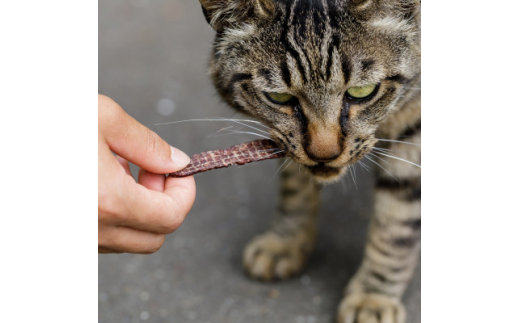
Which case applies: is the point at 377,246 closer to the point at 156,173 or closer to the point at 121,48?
the point at 156,173

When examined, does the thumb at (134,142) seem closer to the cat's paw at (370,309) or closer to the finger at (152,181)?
the finger at (152,181)

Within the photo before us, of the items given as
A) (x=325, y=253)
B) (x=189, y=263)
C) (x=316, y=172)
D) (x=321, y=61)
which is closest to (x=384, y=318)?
(x=325, y=253)

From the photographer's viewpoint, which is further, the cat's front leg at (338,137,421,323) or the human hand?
the cat's front leg at (338,137,421,323)

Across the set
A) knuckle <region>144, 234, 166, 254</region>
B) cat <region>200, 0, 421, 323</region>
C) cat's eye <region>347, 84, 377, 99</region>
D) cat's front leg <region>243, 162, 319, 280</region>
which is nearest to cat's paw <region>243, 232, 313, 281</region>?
cat's front leg <region>243, 162, 319, 280</region>

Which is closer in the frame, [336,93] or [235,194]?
[336,93]

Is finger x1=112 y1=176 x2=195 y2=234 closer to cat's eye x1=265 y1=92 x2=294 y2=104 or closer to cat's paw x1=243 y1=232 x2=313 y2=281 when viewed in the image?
cat's eye x1=265 y1=92 x2=294 y2=104

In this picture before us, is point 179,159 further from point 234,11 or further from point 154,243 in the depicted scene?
point 234,11
